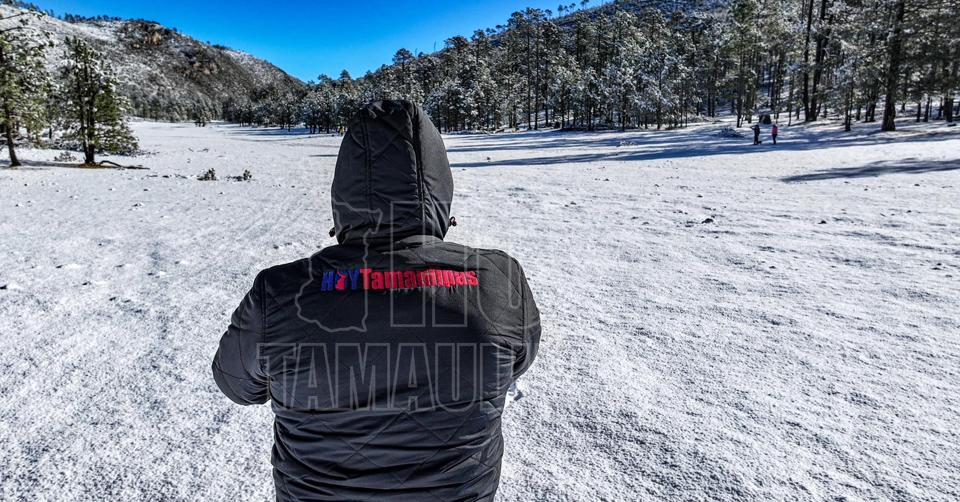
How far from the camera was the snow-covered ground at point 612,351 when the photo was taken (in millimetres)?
2734

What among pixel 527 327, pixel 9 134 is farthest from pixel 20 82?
pixel 527 327

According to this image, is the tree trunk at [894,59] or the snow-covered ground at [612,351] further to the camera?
the tree trunk at [894,59]

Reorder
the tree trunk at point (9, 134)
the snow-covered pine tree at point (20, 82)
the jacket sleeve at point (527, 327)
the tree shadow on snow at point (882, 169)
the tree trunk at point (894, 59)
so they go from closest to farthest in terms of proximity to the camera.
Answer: the jacket sleeve at point (527, 327), the tree shadow on snow at point (882, 169), the snow-covered pine tree at point (20, 82), the tree trunk at point (9, 134), the tree trunk at point (894, 59)

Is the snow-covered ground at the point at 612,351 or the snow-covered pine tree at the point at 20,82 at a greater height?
the snow-covered pine tree at the point at 20,82

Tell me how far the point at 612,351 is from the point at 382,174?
329cm

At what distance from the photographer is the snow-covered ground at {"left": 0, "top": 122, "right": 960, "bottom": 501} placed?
8.97 feet

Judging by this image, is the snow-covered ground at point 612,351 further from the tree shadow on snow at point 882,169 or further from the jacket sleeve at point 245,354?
the tree shadow on snow at point 882,169

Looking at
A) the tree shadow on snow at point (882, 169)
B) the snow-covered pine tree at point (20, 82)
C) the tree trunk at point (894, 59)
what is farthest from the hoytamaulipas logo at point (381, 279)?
the tree trunk at point (894, 59)

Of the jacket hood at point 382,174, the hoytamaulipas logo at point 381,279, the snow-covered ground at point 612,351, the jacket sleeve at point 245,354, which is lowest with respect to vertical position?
the snow-covered ground at point 612,351

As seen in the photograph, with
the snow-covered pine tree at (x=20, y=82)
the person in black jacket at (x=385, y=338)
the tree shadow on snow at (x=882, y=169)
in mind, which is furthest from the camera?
the snow-covered pine tree at (x=20, y=82)

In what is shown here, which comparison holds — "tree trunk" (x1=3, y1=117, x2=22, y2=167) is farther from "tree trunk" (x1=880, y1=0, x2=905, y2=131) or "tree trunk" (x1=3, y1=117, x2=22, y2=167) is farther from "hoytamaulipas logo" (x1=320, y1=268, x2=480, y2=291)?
"tree trunk" (x1=880, y1=0, x2=905, y2=131)

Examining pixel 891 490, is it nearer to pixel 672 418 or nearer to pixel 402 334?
pixel 672 418

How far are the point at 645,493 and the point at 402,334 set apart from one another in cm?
191

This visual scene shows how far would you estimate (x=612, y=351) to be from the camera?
4.23 m
